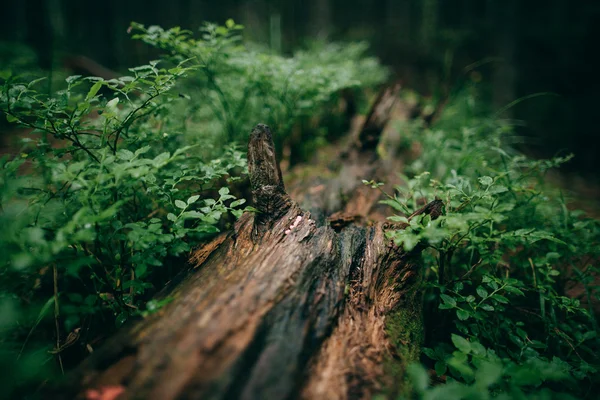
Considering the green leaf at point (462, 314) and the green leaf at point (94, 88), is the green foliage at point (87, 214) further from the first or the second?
the green leaf at point (462, 314)

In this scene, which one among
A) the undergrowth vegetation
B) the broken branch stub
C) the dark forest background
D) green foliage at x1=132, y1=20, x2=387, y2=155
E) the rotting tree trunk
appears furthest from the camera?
the dark forest background

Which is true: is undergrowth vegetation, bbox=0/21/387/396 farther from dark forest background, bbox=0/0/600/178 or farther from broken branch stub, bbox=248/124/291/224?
dark forest background, bbox=0/0/600/178

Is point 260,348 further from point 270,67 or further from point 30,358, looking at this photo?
point 270,67

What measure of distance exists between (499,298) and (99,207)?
6.68 ft

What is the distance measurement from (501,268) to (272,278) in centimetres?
A: 183

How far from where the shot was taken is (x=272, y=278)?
4.24 feet

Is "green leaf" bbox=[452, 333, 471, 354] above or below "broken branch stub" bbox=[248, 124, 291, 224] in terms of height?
below

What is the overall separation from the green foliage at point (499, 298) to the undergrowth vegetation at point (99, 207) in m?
1.19

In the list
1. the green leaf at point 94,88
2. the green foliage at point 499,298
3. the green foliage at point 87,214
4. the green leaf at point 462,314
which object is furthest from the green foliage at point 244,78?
the green leaf at point 462,314

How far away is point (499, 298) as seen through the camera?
1.41 m

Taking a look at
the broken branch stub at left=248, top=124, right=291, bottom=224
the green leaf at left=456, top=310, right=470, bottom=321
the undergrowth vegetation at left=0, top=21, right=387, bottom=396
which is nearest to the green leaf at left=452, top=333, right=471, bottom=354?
the green leaf at left=456, top=310, right=470, bottom=321

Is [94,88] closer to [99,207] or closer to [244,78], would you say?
[99,207]

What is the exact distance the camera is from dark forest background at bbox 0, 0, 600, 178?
5.20 metres

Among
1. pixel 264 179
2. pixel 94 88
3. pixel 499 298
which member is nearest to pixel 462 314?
pixel 499 298
